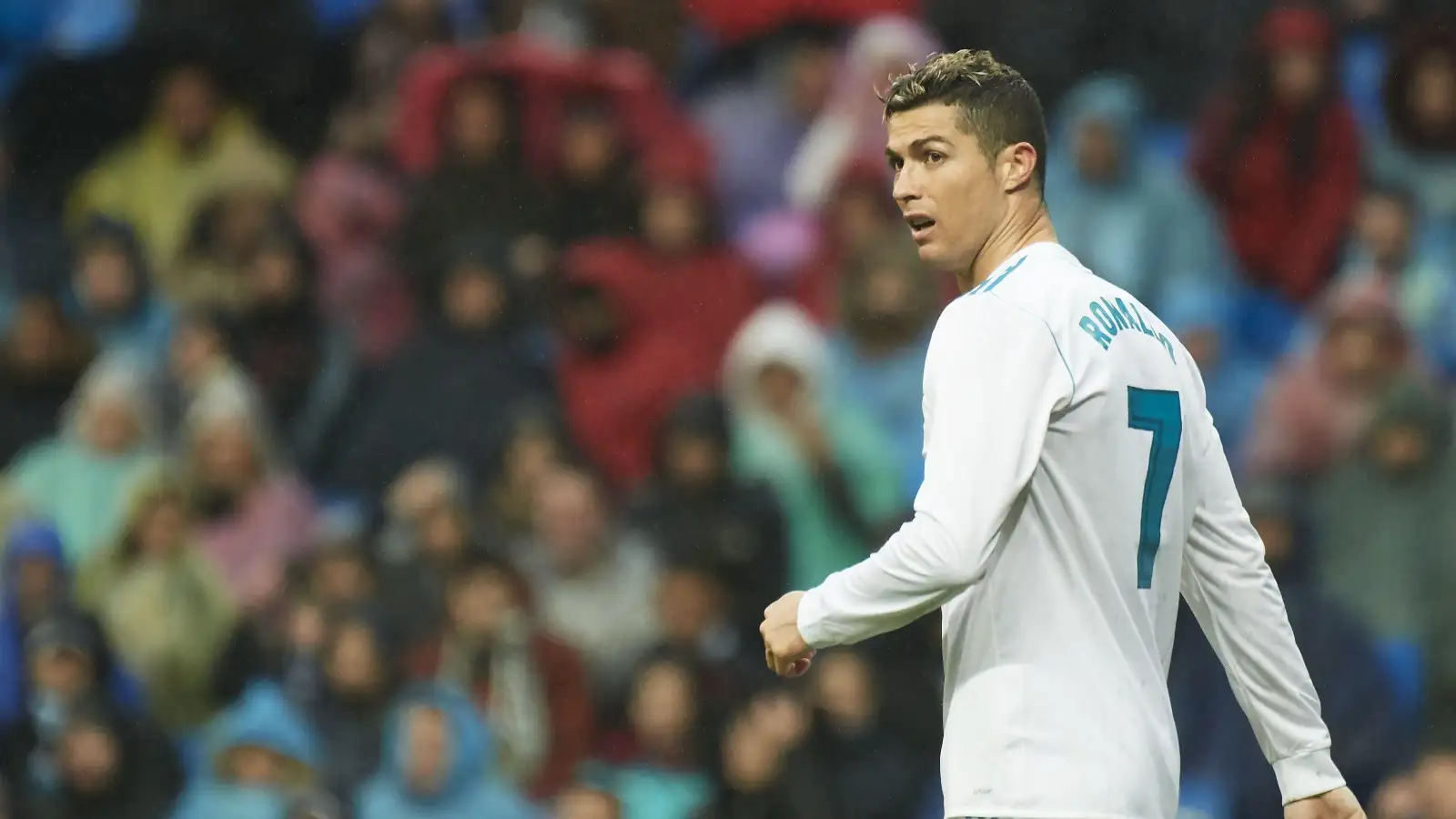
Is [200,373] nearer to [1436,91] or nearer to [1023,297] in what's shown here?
[1436,91]

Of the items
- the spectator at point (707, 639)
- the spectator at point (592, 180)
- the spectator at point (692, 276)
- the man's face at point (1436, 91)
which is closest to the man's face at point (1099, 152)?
the man's face at point (1436, 91)

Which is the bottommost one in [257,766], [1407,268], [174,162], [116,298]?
[1407,268]

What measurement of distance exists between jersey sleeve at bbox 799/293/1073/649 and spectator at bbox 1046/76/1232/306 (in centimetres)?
443

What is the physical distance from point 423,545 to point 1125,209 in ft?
8.73

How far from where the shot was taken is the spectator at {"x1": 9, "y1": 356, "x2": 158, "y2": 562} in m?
7.50

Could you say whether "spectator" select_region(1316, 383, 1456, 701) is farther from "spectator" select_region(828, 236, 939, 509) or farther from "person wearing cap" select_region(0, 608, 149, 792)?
"person wearing cap" select_region(0, 608, 149, 792)

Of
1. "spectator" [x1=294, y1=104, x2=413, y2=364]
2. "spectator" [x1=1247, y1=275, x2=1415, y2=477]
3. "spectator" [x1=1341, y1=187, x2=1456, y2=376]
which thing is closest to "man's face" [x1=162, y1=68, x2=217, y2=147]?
"spectator" [x1=294, y1=104, x2=413, y2=364]

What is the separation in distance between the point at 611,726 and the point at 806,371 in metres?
1.37

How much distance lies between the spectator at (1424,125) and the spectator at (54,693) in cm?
459

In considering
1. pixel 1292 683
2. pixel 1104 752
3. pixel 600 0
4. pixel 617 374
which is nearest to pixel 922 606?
pixel 1104 752

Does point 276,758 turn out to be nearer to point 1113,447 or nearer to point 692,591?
point 692,591

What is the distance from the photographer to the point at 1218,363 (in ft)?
22.8

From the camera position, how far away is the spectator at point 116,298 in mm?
8055

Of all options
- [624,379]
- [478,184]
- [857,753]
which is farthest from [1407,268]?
[478,184]
